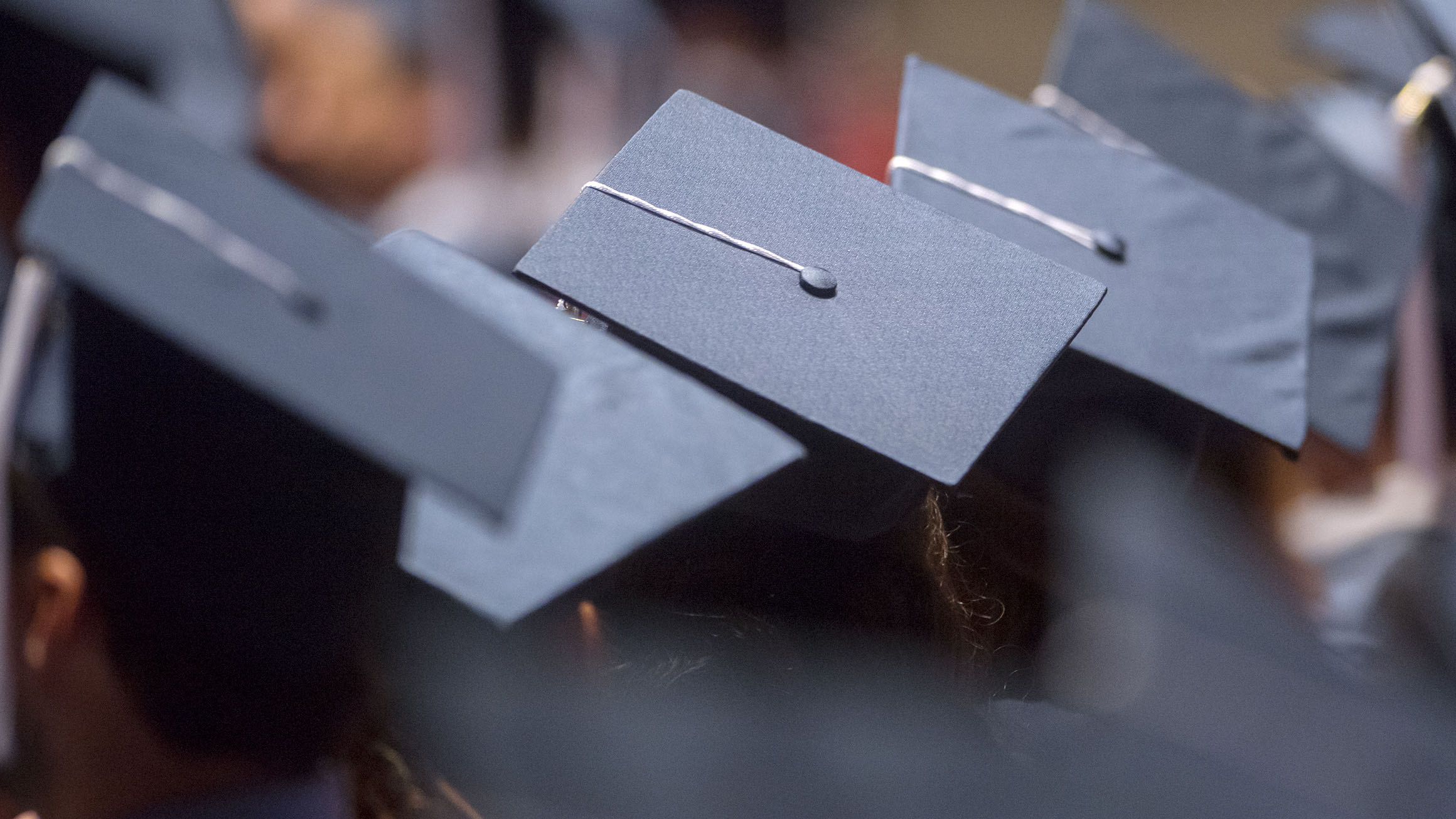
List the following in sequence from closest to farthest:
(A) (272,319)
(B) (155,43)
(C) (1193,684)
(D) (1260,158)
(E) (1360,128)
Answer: (A) (272,319), (C) (1193,684), (D) (1260,158), (B) (155,43), (E) (1360,128)

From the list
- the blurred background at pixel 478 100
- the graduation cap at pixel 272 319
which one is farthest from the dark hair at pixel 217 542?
the blurred background at pixel 478 100

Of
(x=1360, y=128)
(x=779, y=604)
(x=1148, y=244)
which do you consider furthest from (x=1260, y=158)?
(x=779, y=604)

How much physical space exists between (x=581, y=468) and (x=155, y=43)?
3.94 feet

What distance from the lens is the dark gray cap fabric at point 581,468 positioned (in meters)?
0.68

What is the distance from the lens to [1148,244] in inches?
40.8

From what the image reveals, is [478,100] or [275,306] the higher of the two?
[275,306]

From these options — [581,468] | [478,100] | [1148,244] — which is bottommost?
[478,100]

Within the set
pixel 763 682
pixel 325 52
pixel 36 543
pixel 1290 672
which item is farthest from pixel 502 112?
pixel 1290 672

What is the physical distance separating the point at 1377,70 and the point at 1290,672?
A: 0.97 metres

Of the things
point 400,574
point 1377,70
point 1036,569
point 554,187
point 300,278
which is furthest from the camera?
point 554,187

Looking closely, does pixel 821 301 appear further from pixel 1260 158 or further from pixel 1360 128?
pixel 1360 128

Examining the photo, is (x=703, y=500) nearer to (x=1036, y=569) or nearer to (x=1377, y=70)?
(x=1036, y=569)

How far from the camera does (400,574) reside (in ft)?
2.67

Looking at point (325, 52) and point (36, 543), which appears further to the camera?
point (325, 52)
